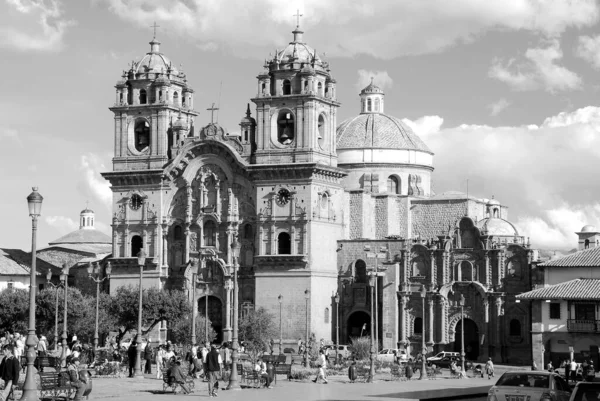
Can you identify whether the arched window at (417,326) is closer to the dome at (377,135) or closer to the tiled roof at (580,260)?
the tiled roof at (580,260)

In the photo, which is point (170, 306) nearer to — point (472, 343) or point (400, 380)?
point (472, 343)

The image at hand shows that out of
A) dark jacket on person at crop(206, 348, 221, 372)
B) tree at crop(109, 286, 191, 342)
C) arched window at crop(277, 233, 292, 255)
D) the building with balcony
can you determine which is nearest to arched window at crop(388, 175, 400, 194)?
arched window at crop(277, 233, 292, 255)

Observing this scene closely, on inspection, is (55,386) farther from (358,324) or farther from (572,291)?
(358,324)

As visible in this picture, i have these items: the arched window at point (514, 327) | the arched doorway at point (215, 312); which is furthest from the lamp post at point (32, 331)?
the arched window at point (514, 327)

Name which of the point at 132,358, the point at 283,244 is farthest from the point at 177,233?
the point at 132,358

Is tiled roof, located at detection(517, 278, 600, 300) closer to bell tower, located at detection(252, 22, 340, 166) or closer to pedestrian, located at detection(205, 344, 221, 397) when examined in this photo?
bell tower, located at detection(252, 22, 340, 166)

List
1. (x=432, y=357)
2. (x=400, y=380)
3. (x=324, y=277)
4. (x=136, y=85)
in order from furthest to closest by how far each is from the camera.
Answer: (x=136, y=85)
(x=324, y=277)
(x=432, y=357)
(x=400, y=380)

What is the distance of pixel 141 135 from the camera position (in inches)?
3644

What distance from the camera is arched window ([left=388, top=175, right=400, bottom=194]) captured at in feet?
321

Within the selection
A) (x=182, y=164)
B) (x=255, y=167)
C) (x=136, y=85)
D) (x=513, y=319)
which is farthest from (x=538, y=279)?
(x=136, y=85)

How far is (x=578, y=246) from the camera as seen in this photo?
93.3 m

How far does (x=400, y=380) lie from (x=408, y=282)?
28.3 metres

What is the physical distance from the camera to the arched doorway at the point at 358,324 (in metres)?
87.5

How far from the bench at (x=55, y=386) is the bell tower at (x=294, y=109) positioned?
47.5 metres
